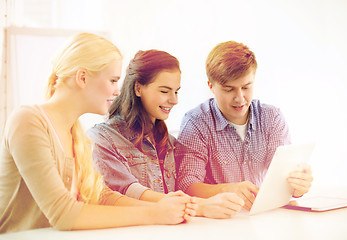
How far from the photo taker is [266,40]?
329 cm

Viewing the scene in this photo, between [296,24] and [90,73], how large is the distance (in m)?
2.49

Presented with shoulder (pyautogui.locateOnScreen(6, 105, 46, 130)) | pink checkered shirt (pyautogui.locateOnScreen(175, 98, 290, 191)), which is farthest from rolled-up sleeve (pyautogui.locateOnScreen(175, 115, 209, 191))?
shoulder (pyautogui.locateOnScreen(6, 105, 46, 130))

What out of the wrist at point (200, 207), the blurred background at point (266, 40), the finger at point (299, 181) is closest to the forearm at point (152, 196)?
the wrist at point (200, 207)

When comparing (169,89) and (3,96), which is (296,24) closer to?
(169,89)

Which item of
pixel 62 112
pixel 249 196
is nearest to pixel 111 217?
pixel 62 112

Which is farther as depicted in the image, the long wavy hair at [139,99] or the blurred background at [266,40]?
the blurred background at [266,40]

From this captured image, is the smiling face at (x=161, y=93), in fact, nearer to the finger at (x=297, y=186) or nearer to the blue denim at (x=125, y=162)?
the blue denim at (x=125, y=162)

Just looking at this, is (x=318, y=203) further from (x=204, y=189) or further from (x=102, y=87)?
(x=102, y=87)

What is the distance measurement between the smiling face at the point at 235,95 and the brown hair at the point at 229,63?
24 millimetres

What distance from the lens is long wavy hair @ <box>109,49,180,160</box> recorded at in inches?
63.3

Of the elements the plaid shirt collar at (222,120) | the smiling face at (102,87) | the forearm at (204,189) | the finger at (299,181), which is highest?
the smiling face at (102,87)

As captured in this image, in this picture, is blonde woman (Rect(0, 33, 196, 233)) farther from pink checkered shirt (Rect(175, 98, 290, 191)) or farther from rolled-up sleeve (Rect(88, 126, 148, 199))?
pink checkered shirt (Rect(175, 98, 290, 191))

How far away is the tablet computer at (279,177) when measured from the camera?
116cm

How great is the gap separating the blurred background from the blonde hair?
1841 mm
